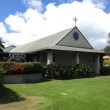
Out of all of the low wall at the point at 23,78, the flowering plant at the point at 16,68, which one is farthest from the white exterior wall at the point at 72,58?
the flowering plant at the point at 16,68

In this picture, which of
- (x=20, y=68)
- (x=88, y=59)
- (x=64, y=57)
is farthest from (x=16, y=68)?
(x=88, y=59)

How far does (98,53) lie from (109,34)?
3713 cm

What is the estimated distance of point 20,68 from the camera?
1969 cm

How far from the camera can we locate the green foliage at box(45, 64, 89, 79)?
2238cm

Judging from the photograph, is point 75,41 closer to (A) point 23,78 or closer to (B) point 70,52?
(B) point 70,52

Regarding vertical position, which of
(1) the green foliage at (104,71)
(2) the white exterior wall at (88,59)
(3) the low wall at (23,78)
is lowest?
(3) the low wall at (23,78)

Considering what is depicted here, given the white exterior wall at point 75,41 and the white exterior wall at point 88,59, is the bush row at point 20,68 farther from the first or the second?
the white exterior wall at point 88,59

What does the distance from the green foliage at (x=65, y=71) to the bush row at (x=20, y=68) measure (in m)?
1.51

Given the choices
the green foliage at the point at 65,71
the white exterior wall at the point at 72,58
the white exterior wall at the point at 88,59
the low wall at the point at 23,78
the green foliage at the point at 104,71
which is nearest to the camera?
the low wall at the point at 23,78

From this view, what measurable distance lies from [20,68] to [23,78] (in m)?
0.85

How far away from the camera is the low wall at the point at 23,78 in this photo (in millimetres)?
18808

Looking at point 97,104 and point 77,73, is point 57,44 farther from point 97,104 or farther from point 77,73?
point 97,104

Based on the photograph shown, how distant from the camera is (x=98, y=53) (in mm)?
28750

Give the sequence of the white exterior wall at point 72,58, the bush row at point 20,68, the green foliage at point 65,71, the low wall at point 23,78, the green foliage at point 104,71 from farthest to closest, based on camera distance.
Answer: the green foliage at point 104,71, the white exterior wall at point 72,58, the green foliage at point 65,71, the bush row at point 20,68, the low wall at point 23,78
